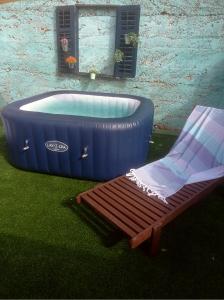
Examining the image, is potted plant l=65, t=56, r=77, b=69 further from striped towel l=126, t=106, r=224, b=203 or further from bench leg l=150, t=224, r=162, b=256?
bench leg l=150, t=224, r=162, b=256

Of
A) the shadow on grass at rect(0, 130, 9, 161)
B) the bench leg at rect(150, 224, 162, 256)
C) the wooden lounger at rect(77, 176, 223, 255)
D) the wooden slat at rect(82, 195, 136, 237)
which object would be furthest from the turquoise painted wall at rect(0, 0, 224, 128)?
the bench leg at rect(150, 224, 162, 256)

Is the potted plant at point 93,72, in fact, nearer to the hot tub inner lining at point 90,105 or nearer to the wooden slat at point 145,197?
the hot tub inner lining at point 90,105

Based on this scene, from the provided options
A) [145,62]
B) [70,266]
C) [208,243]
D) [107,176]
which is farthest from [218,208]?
[145,62]

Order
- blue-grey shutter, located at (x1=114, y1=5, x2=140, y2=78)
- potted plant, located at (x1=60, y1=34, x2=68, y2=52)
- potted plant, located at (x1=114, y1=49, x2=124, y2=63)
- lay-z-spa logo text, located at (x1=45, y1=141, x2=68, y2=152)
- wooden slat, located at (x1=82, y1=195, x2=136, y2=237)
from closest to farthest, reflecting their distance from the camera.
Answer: wooden slat, located at (x1=82, y1=195, x2=136, y2=237) < lay-z-spa logo text, located at (x1=45, y1=141, x2=68, y2=152) < blue-grey shutter, located at (x1=114, y1=5, x2=140, y2=78) < potted plant, located at (x1=114, y1=49, x2=124, y2=63) < potted plant, located at (x1=60, y1=34, x2=68, y2=52)

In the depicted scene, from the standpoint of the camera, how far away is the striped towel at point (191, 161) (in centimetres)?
403

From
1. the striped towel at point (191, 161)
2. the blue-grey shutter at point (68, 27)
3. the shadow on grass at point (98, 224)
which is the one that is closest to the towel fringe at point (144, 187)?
the striped towel at point (191, 161)

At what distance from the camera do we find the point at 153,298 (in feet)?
9.25

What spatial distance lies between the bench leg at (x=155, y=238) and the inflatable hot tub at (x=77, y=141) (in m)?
1.82

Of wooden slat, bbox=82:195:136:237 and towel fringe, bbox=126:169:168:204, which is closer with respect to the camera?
wooden slat, bbox=82:195:136:237

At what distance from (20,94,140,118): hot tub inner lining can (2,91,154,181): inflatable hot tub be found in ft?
3.62

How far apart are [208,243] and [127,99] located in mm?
3944

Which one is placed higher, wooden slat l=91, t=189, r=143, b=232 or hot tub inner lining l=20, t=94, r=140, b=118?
hot tub inner lining l=20, t=94, r=140, b=118

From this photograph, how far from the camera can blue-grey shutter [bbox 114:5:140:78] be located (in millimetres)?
6961

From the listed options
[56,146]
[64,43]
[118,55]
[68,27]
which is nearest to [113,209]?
[56,146]
